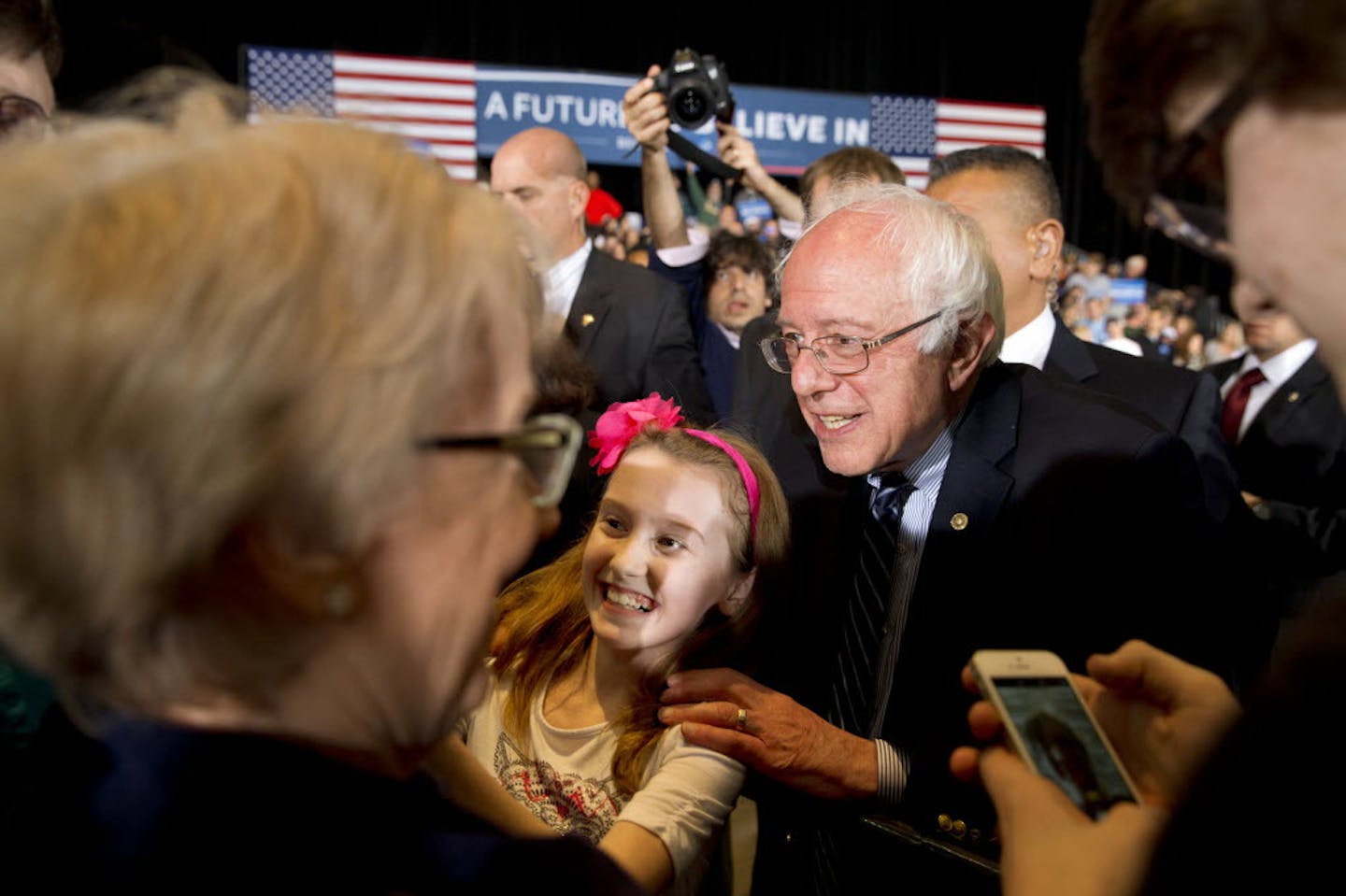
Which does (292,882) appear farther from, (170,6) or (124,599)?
(170,6)

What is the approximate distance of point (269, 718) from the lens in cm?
74

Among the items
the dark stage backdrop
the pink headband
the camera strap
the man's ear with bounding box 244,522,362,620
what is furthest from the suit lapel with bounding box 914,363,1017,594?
the dark stage backdrop

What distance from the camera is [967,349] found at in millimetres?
2008

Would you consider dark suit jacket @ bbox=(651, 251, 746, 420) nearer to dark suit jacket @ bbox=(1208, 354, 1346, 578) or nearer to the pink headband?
the pink headband

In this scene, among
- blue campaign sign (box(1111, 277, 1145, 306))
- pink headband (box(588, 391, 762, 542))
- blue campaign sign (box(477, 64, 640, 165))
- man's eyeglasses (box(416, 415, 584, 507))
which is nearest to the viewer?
man's eyeglasses (box(416, 415, 584, 507))

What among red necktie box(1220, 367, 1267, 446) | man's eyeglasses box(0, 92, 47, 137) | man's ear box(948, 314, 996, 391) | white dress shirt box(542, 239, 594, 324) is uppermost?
man's eyeglasses box(0, 92, 47, 137)

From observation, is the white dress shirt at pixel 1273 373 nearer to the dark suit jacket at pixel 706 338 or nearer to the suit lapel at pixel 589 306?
the dark suit jacket at pixel 706 338

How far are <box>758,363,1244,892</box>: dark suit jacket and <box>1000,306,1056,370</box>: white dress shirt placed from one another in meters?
0.97

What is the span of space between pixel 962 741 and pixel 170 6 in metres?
11.0

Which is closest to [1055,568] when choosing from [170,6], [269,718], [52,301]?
[269,718]

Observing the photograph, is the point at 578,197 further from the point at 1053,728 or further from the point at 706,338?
the point at 1053,728

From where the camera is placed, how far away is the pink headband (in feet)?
6.51

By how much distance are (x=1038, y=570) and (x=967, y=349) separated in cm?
44

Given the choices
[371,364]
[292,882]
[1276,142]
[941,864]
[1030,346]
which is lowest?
[941,864]
